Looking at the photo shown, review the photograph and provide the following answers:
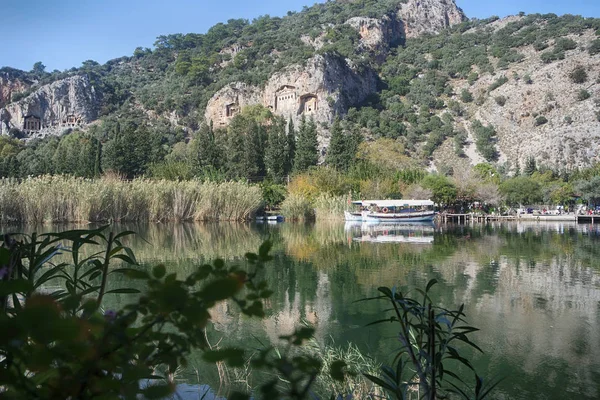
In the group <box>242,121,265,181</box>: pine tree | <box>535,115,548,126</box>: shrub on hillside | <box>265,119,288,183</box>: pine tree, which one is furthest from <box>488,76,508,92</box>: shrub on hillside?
<box>242,121,265,181</box>: pine tree

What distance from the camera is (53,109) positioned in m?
68.3

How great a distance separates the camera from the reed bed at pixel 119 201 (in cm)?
1819

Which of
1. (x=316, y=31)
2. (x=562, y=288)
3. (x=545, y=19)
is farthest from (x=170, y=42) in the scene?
(x=562, y=288)

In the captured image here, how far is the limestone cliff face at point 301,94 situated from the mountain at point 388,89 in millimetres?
167

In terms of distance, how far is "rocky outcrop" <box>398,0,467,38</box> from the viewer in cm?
9450

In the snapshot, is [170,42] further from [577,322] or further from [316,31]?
[577,322]

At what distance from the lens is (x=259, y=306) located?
68 centimetres

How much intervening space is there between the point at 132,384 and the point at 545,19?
96.7 metres

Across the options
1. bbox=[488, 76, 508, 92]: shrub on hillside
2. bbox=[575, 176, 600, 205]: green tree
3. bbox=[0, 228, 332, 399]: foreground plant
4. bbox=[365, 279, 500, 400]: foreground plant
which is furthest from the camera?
bbox=[488, 76, 508, 92]: shrub on hillside

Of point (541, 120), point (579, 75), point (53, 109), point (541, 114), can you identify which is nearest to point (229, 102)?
point (53, 109)

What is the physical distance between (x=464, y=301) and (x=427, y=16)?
102 m

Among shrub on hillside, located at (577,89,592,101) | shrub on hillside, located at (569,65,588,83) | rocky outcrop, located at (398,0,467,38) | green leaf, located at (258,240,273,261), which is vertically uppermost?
rocky outcrop, located at (398,0,467,38)

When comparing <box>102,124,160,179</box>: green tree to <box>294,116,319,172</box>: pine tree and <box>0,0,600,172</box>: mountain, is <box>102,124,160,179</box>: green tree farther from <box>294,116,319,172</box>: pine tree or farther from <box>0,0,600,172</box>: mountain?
<box>0,0,600,172</box>: mountain

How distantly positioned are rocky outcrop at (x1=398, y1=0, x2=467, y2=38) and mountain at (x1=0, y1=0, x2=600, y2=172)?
2.71 metres
